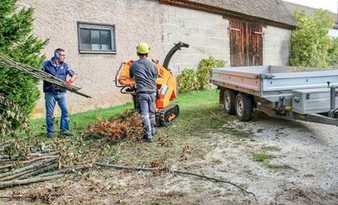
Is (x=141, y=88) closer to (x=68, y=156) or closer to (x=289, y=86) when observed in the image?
(x=68, y=156)

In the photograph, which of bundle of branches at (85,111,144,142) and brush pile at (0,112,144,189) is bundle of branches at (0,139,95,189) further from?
bundle of branches at (85,111,144,142)

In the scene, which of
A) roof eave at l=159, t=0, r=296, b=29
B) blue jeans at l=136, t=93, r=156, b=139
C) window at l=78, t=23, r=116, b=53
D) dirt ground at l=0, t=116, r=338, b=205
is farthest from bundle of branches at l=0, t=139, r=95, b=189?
roof eave at l=159, t=0, r=296, b=29

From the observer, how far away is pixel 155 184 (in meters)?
6.34

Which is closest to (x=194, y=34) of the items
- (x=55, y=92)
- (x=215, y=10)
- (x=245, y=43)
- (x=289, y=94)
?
(x=215, y=10)

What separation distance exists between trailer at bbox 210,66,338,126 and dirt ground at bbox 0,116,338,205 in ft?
1.72

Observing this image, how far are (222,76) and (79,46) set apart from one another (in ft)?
14.6

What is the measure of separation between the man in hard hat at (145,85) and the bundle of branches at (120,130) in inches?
5.4

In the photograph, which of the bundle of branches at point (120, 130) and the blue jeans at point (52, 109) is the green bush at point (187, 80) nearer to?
the blue jeans at point (52, 109)

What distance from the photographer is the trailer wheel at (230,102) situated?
455 inches

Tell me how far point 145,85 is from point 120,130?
3.28 feet

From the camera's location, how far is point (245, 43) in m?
22.1

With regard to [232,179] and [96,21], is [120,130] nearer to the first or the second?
[232,179]

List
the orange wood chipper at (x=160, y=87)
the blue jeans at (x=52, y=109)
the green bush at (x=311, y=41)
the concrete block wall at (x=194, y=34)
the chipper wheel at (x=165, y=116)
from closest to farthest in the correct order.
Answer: the blue jeans at (x=52, y=109) → the orange wood chipper at (x=160, y=87) → the chipper wheel at (x=165, y=116) → the concrete block wall at (x=194, y=34) → the green bush at (x=311, y=41)

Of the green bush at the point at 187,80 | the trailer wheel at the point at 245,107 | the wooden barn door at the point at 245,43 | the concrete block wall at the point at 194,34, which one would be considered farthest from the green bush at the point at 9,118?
the wooden barn door at the point at 245,43
